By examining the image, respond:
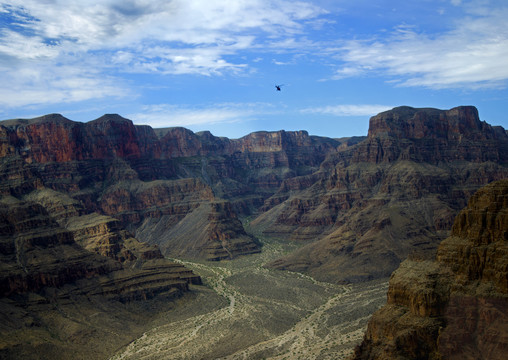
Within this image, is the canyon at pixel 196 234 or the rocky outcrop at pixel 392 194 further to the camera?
the rocky outcrop at pixel 392 194

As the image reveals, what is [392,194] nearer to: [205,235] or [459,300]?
[205,235]

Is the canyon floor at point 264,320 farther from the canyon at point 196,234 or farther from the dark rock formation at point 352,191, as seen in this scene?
the dark rock formation at point 352,191

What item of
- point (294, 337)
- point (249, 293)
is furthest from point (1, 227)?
point (294, 337)

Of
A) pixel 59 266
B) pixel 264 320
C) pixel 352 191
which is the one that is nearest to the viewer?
pixel 264 320

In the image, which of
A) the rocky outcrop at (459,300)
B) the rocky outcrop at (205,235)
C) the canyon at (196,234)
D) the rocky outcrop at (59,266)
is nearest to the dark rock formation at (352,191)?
the canyon at (196,234)

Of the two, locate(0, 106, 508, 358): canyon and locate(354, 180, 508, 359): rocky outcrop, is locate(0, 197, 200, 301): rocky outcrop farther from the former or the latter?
locate(354, 180, 508, 359): rocky outcrop

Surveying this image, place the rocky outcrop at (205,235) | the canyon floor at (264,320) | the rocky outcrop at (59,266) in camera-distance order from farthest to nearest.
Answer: the rocky outcrop at (205,235), the rocky outcrop at (59,266), the canyon floor at (264,320)

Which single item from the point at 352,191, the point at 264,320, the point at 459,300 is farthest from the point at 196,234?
the point at 459,300

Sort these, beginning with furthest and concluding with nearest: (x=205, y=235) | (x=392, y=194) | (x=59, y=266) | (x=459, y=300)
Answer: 1. (x=205, y=235)
2. (x=392, y=194)
3. (x=59, y=266)
4. (x=459, y=300)
